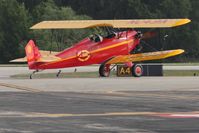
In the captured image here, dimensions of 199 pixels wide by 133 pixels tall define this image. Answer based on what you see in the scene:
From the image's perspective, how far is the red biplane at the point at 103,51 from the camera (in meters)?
33.8

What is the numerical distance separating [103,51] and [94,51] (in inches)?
28.6

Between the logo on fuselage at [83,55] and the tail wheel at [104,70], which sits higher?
the logo on fuselage at [83,55]

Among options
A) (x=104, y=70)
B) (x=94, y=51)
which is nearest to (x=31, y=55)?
(x=94, y=51)

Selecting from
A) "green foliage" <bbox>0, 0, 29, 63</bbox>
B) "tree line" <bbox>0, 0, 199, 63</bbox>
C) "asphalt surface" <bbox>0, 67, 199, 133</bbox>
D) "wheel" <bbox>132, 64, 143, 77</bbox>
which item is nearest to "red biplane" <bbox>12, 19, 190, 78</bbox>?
"wheel" <bbox>132, 64, 143, 77</bbox>

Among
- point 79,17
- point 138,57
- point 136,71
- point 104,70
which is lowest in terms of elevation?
point 136,71

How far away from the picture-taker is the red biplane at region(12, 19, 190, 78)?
3378cm

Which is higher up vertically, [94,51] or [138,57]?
[94,51]

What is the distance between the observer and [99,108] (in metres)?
17.2

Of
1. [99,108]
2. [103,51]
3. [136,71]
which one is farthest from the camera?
[103,51]

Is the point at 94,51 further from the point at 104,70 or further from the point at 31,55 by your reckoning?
the point at 31,55

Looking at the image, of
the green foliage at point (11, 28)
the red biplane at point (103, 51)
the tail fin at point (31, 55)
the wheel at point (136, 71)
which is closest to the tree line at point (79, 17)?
the green foliage at point (11, 28)

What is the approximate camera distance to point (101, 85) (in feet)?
89.5

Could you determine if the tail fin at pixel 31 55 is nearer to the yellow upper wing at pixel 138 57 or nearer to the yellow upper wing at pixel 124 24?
the yellow upper wing at pixel 124 24

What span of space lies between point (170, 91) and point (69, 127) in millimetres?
11382
